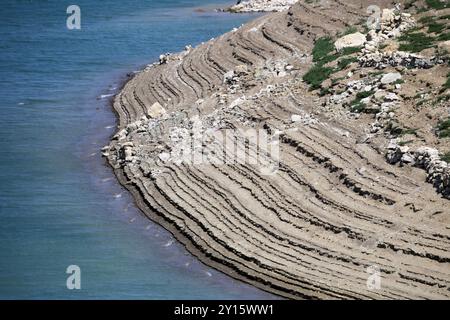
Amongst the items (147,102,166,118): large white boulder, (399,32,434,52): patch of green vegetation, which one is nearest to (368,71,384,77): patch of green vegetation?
(399,32,434,52): patch of green vegetation

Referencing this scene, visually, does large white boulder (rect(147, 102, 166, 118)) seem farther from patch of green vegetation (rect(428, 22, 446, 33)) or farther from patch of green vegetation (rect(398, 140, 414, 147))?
patch of green vegetation (rect(398, 140, 414, 147))

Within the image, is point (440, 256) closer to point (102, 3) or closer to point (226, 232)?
point (226, 232)

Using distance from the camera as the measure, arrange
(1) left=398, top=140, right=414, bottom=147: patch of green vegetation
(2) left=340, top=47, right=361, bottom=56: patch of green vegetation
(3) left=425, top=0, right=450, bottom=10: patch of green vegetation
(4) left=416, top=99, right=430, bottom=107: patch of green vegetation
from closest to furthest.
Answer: (1) left=398, top=140, right=414, bottom=147: patch of green vegetation
(4) left=416, top=99, right=430, bottom=107: patch of green vegetation
(2) left=340, top=47, right=361, bottom=56: patch of green vegetation
(3) left=425, top=0, right=450, bottom=10: patch of green vegetation

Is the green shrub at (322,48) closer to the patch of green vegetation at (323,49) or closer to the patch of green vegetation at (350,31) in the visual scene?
the patch of green vegetation at (323,49)

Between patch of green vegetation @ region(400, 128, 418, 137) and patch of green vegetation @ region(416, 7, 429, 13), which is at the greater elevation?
patch of green vegetation @ region(416, 7, 429, 13)

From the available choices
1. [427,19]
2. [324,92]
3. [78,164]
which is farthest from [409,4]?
[78,164]

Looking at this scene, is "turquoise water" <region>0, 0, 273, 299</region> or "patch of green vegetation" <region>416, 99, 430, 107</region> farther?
"patch of green vegetation" <region>416, 99, 430, 107</region>
